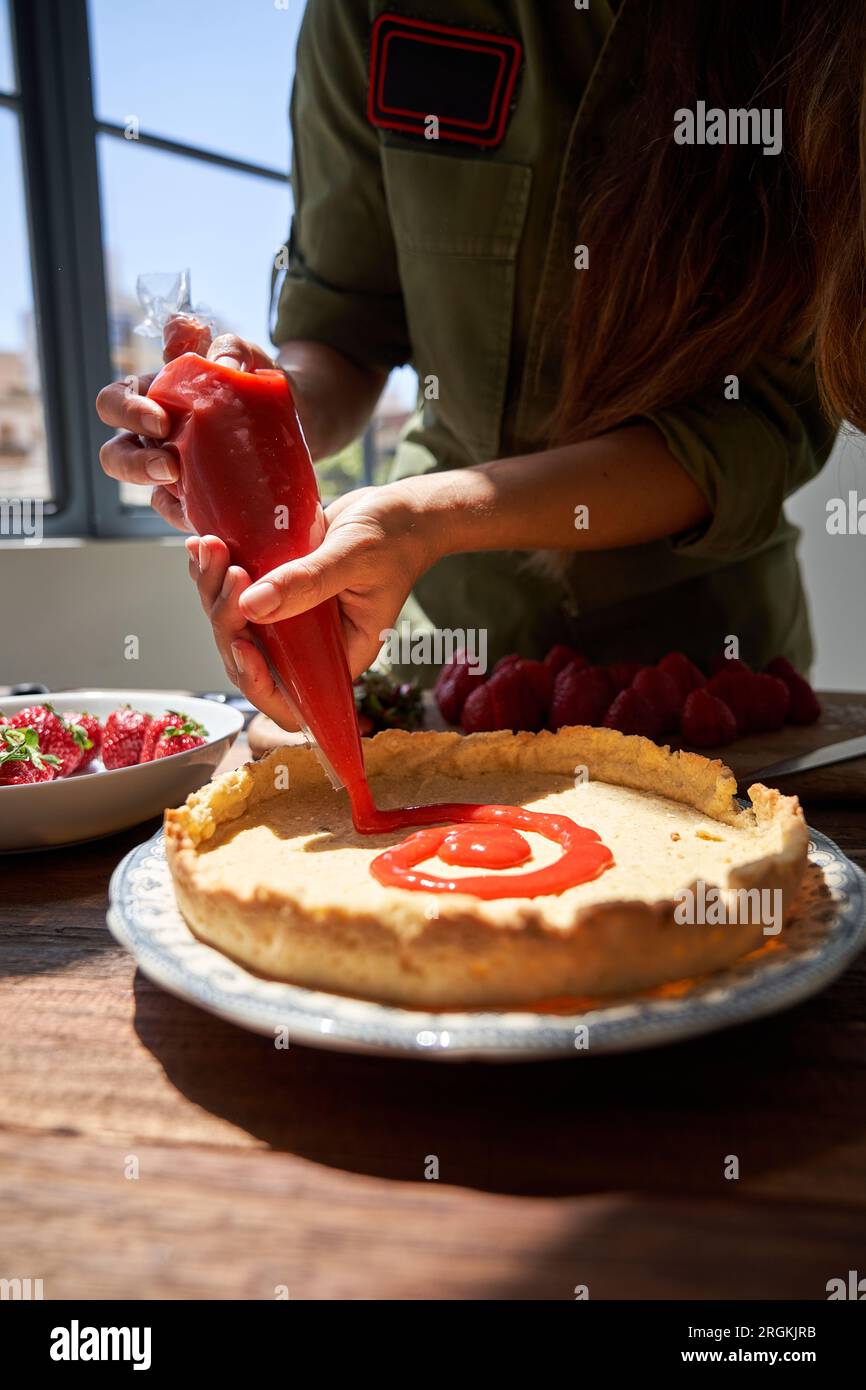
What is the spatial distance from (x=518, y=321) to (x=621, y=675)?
657 millimetres

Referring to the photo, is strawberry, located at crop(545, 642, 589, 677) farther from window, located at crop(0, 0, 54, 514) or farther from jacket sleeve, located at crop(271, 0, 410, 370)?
window, located at crop(0, 0, 54, 514)

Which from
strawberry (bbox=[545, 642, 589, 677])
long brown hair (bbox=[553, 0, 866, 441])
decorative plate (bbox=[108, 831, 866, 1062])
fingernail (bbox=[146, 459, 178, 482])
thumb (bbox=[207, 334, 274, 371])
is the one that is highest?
long brown hair (bbox=[553, 0, 866, 441])

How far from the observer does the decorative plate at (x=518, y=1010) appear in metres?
0.57

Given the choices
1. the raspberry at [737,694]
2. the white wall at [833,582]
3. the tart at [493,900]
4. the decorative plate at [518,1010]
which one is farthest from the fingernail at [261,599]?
the white wall at [833,582]

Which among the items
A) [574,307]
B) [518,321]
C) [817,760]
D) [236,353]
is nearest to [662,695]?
[817,760]

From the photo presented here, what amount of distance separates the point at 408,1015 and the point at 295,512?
20.7 inches

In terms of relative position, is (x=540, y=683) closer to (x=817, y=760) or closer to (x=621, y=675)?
(x=621, y=675)

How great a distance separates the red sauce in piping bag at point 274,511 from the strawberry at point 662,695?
667 mm

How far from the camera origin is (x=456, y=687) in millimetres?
1666

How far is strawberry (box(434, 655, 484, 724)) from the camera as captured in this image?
1.66m

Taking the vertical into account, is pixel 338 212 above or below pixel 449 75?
below

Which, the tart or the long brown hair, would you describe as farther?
the long brown hair

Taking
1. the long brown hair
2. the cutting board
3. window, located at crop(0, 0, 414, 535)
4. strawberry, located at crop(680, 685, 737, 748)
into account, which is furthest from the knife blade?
window, located at crop(0, 0, 414, 535)

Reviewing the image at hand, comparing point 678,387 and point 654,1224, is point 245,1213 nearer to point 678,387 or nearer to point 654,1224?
point 654,1224
